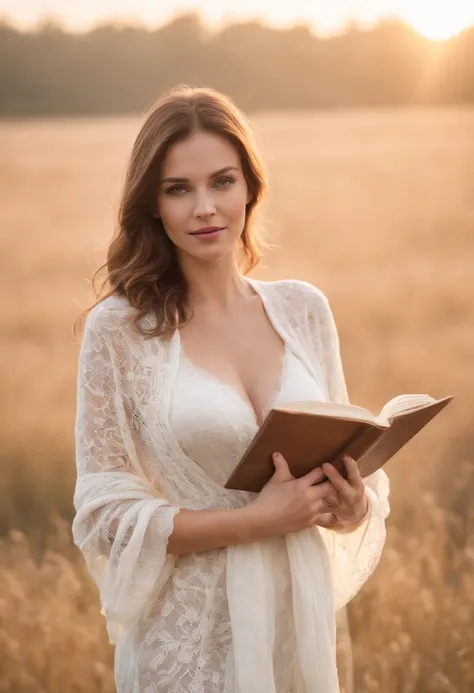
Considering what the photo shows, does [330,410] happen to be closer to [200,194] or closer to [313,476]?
[313,476]

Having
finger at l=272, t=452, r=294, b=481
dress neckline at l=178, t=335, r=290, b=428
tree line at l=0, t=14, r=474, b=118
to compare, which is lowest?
finger at l=272, t=452, r=294, b=481

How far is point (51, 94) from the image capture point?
5.08 m

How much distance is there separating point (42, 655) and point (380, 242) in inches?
121

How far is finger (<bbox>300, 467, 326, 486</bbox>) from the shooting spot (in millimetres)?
1860

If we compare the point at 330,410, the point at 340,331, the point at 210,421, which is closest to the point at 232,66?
the point at 340,331

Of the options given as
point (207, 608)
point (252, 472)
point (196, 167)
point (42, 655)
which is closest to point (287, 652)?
point (207, 608)

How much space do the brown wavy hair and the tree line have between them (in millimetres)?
2831

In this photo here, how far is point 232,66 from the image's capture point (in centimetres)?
519

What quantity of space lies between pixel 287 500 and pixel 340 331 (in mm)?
2994

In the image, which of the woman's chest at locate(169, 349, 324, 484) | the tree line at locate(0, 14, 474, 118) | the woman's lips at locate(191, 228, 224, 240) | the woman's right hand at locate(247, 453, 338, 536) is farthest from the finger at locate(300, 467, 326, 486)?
the tree line at locate(0, 14, 474, 118)

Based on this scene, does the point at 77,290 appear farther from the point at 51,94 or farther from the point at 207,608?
the point at 207,608

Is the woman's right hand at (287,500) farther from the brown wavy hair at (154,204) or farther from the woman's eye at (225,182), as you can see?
the woman's eye at (225,182)

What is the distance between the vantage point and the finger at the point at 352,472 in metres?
1.84

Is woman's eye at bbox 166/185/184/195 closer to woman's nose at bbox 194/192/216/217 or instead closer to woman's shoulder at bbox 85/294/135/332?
woman's nose at bbox 194/192/216/217
